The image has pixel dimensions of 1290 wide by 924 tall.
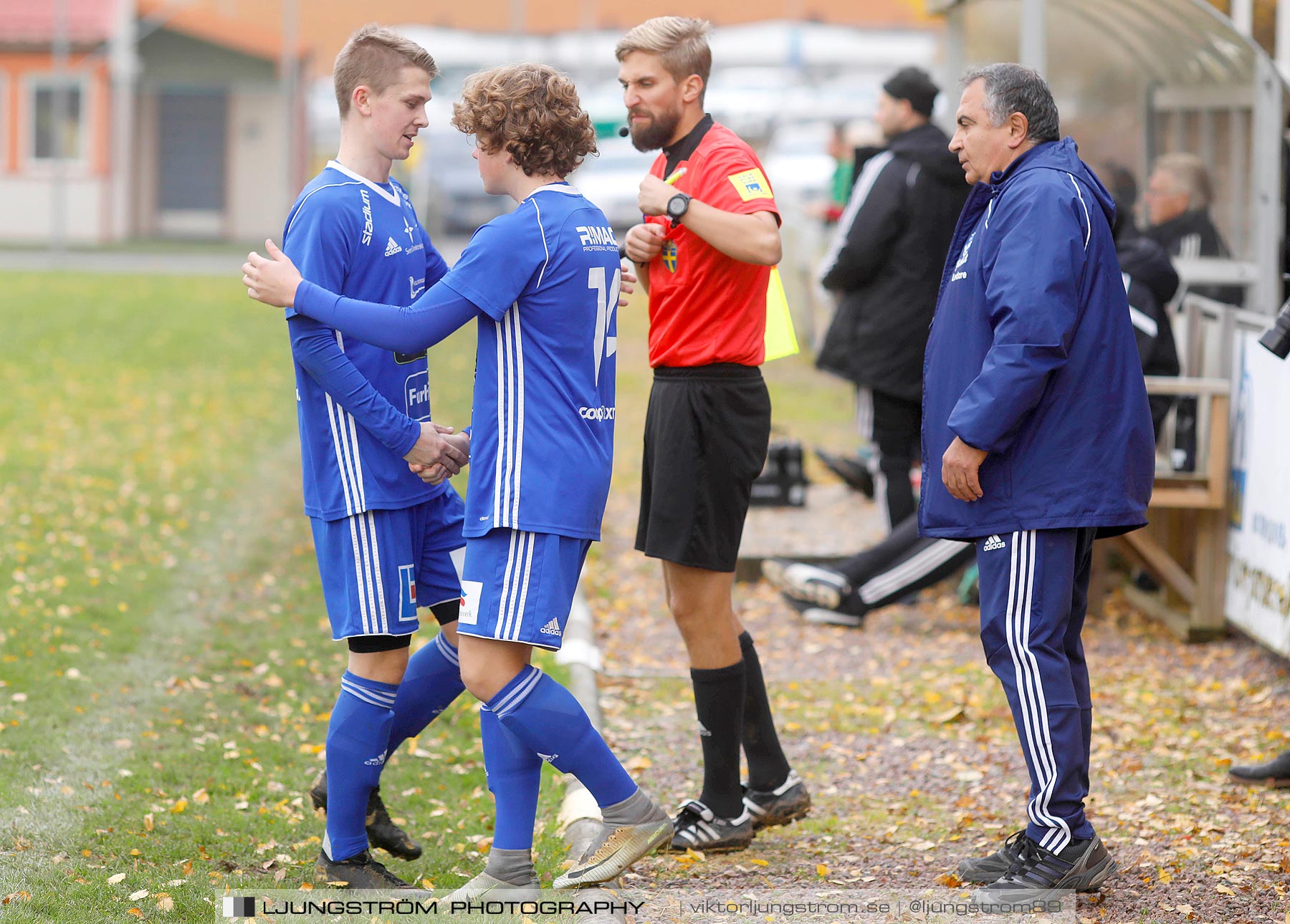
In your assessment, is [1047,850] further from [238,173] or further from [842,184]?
[238,173]

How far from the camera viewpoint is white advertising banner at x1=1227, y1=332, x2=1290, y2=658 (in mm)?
6180

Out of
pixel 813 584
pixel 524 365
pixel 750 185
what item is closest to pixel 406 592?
pixel 524 365

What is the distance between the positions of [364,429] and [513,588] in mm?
604

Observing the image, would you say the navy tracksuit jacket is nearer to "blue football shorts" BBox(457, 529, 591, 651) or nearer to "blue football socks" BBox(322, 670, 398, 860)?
"blue football shorts" BBox(457, 529, 591, 651)

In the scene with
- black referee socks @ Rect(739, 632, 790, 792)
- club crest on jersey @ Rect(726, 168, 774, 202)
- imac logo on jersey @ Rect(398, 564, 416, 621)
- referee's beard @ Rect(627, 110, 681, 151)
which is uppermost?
referee's beard @ Rect(627, 110, 681, 151)

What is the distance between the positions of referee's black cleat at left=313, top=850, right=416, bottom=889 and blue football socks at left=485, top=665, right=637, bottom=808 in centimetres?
59

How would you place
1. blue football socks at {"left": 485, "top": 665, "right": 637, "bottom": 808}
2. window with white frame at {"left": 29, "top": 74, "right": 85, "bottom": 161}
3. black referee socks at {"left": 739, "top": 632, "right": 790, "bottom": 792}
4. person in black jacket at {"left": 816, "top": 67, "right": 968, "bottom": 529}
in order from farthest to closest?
window with white frame at {"left": 29, "top": 74, "right": 85, "bottom": 161}, person in black jacket at {"left": 816, "top": 67, "right": 968, "bottom": 529}, black referee socks at {"left": 739, "top": 632, "right": 790, "bottom": 792}, blue football socks at {"left": 485, "top": 665, "right": 637, "bottom": 808}

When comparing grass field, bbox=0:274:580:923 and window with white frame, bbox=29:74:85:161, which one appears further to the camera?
window with white frame, bbox=29:74:85:161

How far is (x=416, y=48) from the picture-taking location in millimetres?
3873

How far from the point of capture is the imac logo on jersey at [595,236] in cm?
358

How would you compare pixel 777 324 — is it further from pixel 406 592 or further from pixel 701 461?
pixel 406 592

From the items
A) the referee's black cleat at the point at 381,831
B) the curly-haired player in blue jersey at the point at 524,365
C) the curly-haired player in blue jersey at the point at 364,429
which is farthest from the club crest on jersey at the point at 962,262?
the referee's black cleat at the point at 381,831

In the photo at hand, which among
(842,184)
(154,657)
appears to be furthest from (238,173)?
(154,657)

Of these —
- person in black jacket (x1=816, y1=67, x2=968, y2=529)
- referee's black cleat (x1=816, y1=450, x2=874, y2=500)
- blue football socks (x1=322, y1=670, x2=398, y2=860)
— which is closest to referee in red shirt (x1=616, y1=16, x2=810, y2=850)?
blue football socks (x1=322, y1=670, x2=398, y2=860)
